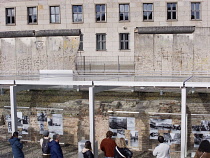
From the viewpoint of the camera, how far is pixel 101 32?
2852cm

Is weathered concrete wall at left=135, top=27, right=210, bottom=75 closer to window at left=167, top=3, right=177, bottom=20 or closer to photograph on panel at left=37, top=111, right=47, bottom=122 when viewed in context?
window at left=167, top=3, right=177, bottom=20

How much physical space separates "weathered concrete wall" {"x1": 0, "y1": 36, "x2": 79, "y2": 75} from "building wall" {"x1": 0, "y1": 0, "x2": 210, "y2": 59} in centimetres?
387

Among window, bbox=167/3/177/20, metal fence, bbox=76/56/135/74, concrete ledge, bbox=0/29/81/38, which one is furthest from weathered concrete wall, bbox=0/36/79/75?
window, bbox=167/3/177/20

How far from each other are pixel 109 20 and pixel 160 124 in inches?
685

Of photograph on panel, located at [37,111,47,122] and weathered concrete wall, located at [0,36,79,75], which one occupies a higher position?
weathered concrete wall, located at [0,36,79,75]

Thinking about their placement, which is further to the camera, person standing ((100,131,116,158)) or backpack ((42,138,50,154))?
backpack ((42,138,50,154))

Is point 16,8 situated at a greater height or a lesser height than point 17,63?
greater

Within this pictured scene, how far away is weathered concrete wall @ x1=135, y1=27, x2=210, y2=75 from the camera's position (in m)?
21.5

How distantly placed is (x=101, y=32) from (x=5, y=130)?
51.7 feet

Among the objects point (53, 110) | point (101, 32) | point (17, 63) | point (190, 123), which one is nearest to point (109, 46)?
point (101, 32)

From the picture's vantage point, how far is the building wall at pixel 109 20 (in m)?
27.3

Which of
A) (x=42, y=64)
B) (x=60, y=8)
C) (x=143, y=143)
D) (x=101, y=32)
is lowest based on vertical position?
(x=143, y=143)

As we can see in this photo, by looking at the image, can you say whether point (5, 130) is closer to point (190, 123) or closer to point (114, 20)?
point (190, 123)

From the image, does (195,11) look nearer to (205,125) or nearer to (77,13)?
(77,13)
